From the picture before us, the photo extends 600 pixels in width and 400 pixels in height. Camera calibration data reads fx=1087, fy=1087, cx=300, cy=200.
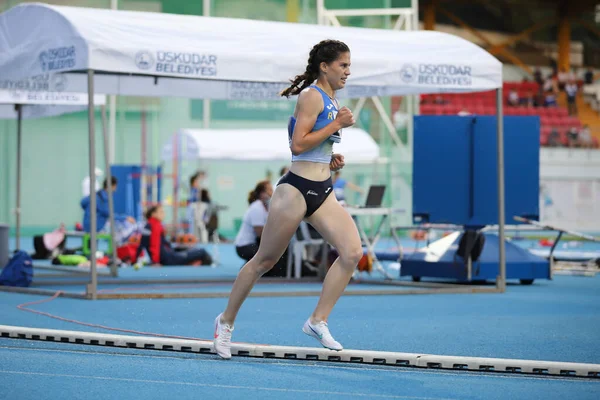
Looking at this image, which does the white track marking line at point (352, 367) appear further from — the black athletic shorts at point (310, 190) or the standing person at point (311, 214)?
the black athletic shorts at point (310, 190)

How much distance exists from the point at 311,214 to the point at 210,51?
484cm

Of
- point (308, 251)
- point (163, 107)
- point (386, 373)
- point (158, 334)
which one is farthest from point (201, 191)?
point (386, 373)

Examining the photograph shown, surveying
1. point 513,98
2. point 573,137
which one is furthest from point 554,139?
point 513,98

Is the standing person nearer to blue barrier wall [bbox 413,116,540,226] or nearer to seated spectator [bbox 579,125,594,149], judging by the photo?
blue barrier wall [bbox 413,116,540,226]

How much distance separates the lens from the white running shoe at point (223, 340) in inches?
252

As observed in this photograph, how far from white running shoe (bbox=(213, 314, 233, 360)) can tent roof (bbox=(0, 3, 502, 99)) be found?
4.38 metres

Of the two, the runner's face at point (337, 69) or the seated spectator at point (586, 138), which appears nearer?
the runner's face at point (337, 69)

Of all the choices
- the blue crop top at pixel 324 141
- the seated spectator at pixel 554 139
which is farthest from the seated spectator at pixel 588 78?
the blue crop top at pixel 324 141

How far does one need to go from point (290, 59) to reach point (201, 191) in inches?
597

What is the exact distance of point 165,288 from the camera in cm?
1253

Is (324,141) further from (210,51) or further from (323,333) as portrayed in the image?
(210,51)

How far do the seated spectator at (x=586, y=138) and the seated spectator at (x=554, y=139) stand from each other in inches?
29.1

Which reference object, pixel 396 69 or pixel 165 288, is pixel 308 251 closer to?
pixel 165 288

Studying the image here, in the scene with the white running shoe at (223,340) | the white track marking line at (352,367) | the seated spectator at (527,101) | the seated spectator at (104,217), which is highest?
the seated spectator at (527,101)
